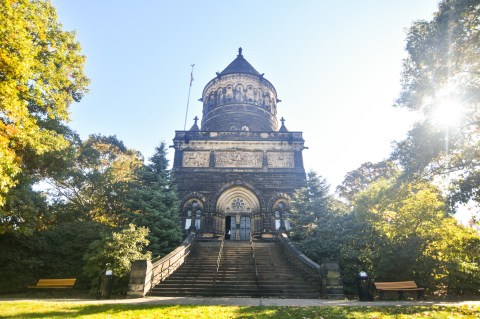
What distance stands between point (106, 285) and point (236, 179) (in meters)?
11.9

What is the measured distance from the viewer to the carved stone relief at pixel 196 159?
21.5 meters

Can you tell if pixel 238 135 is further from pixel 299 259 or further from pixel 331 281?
pixel 331 281

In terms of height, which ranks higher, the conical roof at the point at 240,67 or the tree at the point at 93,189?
the conical roof at the point at 240,67

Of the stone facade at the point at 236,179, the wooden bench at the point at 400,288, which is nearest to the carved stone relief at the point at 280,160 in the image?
the stone facade at the point at 236,179

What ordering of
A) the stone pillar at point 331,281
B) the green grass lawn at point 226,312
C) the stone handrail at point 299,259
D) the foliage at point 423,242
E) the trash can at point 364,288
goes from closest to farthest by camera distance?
1. the green grass lawn at point 226,312
2. the trash can at point 364,288
3. the stone pillar at point 331,281
4. the foliage at point 423,242
5. the stone handrail at point 299,259

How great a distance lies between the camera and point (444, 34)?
353 inches

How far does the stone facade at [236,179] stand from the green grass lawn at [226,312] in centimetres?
1129

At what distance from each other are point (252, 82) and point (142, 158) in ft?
46.4

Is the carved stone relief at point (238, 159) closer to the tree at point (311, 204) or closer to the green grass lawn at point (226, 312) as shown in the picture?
the tree at point (311, 204)

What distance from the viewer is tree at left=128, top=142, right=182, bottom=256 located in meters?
15.2

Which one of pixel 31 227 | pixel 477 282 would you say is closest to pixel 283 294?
pixel 477 282

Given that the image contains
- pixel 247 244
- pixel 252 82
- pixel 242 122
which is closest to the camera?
pixel 247 244

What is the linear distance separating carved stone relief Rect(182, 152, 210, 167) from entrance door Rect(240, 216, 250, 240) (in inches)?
199

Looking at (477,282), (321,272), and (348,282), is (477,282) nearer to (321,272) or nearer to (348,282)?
(348,282)
